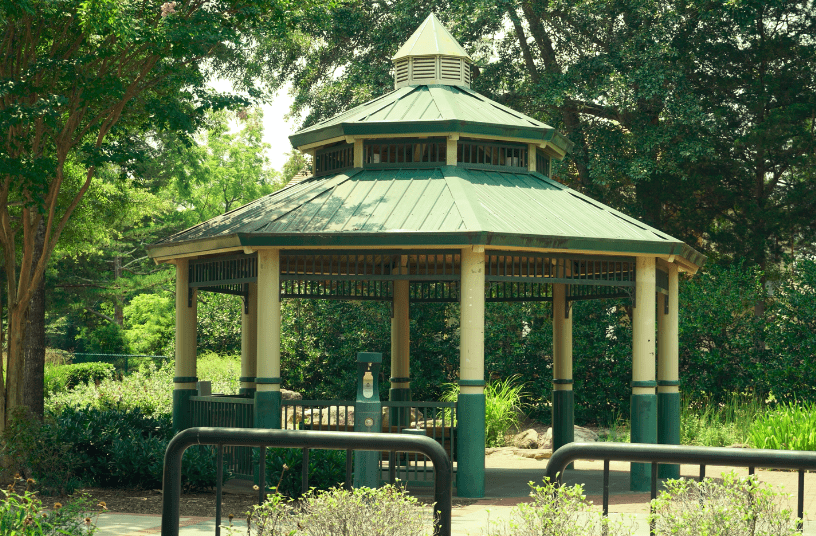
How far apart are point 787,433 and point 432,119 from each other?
26.9 ft

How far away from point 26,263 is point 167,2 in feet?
13.3

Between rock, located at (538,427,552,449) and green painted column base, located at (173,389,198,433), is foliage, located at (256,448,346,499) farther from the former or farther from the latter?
rock, located at (538,427,552,449)

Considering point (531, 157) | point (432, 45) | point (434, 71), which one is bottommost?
point (531, 157)

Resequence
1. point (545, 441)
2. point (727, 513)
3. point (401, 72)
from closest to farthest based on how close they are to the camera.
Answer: point (727, 513), point (401, 72), point (545, 441)

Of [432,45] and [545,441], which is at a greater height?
[432,45]

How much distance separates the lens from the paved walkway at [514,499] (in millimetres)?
8641

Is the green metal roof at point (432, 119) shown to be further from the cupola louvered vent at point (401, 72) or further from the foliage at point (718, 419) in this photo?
the foliage at point (718, 419)

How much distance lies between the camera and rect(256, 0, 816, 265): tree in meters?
22.2

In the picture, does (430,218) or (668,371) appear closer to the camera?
(430,218)

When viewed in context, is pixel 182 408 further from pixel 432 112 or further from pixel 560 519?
pixel 560 519

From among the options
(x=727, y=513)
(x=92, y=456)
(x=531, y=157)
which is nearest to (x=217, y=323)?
(x=92, y=456)

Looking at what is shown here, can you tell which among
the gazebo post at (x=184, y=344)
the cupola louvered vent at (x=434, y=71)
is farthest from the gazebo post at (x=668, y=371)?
the gazebo post at (x=184, y=344)

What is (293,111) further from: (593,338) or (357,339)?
(593,338)

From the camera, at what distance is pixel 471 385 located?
1144cm
